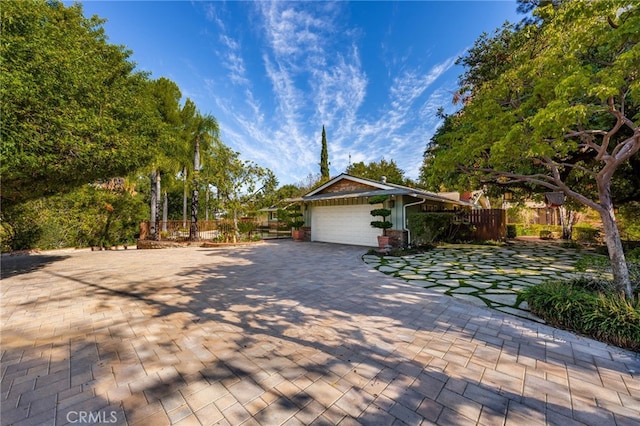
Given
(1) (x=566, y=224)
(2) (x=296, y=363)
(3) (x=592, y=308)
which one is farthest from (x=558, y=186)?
(1) (x=566, y=224)

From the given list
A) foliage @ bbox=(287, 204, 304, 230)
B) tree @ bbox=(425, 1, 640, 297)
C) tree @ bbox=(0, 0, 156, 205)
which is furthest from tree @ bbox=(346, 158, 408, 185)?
tree @ bbox=(0, 0, 156, 205)

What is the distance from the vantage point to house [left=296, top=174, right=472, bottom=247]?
37.0 ft

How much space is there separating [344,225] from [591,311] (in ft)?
34.0

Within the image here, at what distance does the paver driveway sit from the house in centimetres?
688

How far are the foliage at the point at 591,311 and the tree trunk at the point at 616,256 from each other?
0.63 feet

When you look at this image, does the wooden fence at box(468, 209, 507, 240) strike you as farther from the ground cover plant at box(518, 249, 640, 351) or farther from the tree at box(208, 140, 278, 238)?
the tree at box(208, 140, 278, 238)

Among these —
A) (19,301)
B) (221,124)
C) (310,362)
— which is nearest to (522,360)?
(310,362)

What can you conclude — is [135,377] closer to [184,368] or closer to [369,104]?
[184,368]

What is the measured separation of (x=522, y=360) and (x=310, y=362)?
224 centimetres

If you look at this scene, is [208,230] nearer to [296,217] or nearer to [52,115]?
[296,217]

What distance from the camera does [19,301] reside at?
4512 mm

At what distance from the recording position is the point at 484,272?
6.61 meters

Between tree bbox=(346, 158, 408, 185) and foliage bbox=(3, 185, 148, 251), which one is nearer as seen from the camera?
foliage bbox=(3, 185, 148, 251)

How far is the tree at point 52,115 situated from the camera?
162 inches
